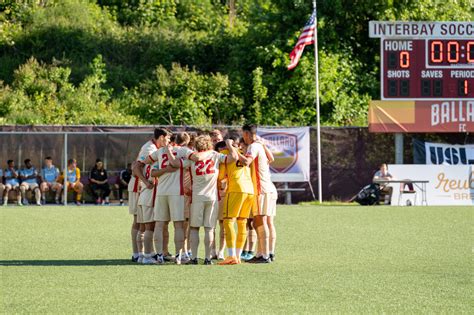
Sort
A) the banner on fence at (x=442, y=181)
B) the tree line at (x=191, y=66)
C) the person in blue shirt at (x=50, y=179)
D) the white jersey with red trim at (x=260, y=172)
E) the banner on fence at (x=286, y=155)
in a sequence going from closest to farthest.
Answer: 1. the white jersey with red trim at (x=260, y=172)
2. the person in blue shirt at (x=50, y=179)
3. the banner on fence at (x=442, y=181)
4. the banner on fence at (x=286, y=155)
5. the tree line at (x=191, y=66)

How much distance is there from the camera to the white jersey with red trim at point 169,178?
13.8 m

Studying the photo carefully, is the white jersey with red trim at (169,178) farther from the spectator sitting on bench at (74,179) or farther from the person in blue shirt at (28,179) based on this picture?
the spectator sitting on bench at (74,179)

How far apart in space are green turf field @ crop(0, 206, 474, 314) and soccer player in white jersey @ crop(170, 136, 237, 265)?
1.93ft

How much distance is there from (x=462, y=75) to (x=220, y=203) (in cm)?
1934

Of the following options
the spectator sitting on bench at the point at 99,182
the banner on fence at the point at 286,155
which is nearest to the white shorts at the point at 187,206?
the spectator sitting on bench at the point at 99,182

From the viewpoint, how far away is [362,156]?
33.8 meters

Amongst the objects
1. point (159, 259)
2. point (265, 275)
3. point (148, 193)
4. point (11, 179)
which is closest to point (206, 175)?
point (148, 193)

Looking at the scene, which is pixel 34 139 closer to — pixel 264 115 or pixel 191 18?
pixel 264 115

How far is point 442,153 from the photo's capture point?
3391 cm

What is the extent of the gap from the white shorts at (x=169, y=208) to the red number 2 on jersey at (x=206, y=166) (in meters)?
0.41

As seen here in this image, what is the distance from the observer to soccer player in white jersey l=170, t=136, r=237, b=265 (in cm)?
1388

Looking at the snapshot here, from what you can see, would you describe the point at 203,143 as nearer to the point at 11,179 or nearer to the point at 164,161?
the point at 164,161

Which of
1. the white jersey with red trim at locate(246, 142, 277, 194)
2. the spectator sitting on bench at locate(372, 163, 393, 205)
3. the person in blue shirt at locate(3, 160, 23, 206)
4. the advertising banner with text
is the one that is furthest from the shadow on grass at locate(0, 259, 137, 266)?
the advertising banner with text

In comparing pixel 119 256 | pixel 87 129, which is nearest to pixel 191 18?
pixel 87 129
